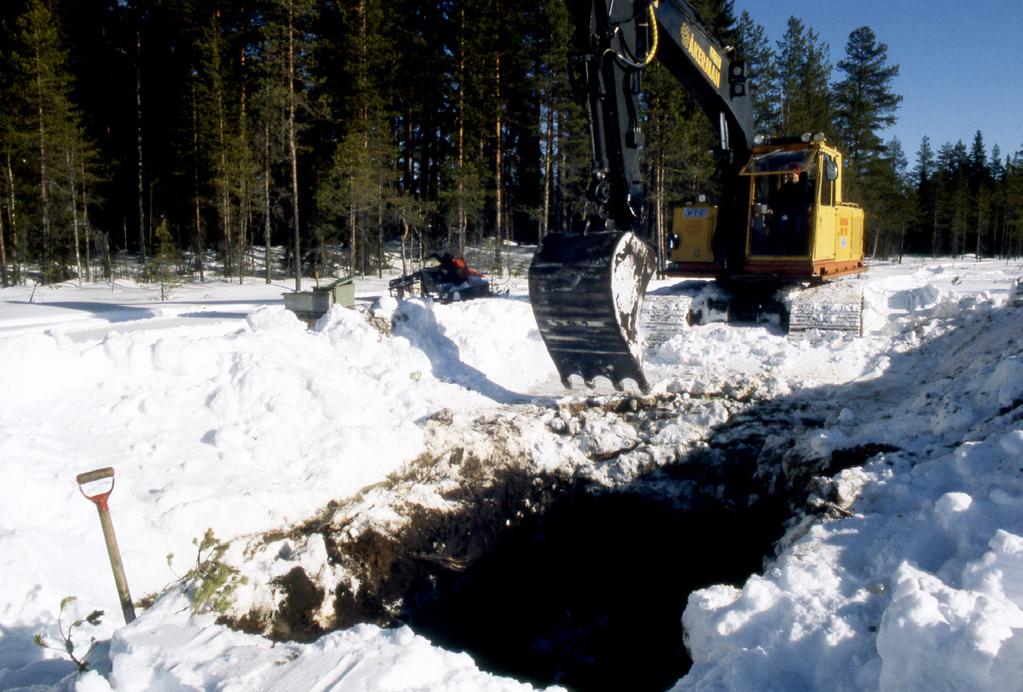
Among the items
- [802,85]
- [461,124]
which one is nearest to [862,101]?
[802,85]

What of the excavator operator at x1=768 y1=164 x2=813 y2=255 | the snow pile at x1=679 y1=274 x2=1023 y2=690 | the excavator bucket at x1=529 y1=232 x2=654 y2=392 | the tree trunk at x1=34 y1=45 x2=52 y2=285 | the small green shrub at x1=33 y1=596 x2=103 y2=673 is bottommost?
the small green shrub at x1=33 y1=596 x2=103 y2=673

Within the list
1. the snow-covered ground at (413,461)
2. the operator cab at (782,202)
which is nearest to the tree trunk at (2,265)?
the snow-covered ground at (413,461)

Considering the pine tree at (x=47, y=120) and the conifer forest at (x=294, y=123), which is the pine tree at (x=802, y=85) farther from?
the pine tree at (x=47, y=120)

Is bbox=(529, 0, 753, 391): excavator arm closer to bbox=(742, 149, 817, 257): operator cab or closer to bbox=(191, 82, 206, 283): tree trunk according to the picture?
bbox=(742, 149, 817, 257): operator cab

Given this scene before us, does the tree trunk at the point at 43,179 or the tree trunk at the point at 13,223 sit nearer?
the tree trunk at the point at 43,179

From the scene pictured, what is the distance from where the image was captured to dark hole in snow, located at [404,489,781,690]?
469 centimetres

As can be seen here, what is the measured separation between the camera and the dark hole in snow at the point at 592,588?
4.69 metres

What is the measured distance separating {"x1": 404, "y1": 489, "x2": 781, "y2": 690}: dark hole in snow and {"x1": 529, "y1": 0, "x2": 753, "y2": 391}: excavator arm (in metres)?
1.64

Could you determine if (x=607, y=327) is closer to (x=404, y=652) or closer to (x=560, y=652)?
(x=560, y=652)

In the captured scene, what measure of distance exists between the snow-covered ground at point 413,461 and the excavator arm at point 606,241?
971mm

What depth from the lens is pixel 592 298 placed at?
22.6 ft

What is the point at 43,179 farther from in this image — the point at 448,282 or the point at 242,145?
the point at 448,282

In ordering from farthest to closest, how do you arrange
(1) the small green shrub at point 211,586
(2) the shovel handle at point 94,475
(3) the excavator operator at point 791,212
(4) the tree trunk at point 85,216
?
1. (4) the tree trunk at point 85,216
2. (3) the excavator operator at point 791,212
3. (1) the small green shrub at point 211,586
4. (2) the shovel handle at point 94,475

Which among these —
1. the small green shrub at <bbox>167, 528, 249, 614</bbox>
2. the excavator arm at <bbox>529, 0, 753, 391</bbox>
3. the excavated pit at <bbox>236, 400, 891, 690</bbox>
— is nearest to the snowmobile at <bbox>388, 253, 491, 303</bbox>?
the excavator arm at <bbox>529, 0, 753, 391</bbox>
